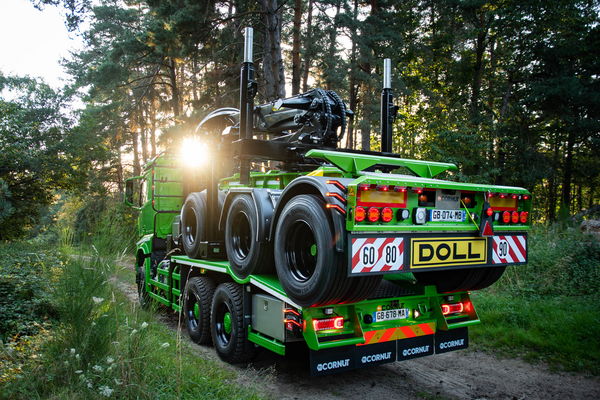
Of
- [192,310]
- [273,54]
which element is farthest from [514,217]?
[273,54]

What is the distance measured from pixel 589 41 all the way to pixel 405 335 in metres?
21.4

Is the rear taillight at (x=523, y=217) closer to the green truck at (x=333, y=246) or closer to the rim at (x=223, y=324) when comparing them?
the green truck at (x=333, y=246)

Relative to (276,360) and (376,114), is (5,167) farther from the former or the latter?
(376,114)

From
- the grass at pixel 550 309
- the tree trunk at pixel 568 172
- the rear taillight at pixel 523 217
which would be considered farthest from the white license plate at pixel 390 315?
the tree trunk at pixel 568 172

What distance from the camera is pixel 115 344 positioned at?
144 inches

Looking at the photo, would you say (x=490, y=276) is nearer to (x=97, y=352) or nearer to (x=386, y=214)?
(x=386, y=214)

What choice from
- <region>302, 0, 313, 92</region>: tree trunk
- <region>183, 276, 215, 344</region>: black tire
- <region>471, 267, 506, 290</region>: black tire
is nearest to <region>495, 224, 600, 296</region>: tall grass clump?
<region>471, 267, 506, 290</region>: black tire

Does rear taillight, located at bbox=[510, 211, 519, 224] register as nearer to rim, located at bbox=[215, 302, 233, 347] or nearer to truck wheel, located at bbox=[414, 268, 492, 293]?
truck wheel, located at bbox=[414, 268, 492, 293]

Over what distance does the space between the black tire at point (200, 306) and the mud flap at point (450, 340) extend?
288 centimetres

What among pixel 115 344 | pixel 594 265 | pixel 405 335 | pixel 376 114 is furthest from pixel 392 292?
pixel 376 114

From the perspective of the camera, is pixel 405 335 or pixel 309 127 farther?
pixel 309 127

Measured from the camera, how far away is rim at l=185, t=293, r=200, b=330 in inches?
245

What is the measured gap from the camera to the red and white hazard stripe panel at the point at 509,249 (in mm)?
4410

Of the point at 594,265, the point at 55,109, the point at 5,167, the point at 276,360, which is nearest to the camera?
the point at 276,360
